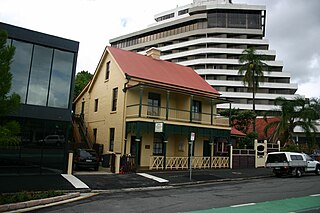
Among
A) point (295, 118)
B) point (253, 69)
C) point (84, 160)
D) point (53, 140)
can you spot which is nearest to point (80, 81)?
point (84, 160)

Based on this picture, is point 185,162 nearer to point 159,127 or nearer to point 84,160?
point 159,127

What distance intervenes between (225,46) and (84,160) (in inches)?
2161

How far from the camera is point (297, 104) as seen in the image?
31.0 m

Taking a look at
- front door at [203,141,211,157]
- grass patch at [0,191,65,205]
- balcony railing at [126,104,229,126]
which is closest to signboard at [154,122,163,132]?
balcony railing at [126,104,229,126]

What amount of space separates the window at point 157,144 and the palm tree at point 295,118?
14.0m

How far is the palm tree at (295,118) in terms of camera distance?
2997cm

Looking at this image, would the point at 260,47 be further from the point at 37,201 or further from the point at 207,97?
the point at 37,201

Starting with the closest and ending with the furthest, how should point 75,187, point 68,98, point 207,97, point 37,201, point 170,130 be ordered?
point 37,201, point 75,187, point 68,98, point 170,130, point 207,97

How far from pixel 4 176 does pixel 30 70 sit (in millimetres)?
5700

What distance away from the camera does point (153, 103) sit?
78.5 feet

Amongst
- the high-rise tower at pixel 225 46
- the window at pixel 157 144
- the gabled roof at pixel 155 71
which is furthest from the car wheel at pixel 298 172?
the high-rise tower at pixel 225 46

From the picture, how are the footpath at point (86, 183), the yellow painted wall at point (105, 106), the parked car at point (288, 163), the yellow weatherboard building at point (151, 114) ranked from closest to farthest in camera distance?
the footpath at point (86, 183)
the parked car at point (288, 163)
the yellow weatherboard building at point (151, 114)
the yellow painted wall at point (105, 106)

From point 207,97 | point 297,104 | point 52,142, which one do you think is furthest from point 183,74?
point 52,142

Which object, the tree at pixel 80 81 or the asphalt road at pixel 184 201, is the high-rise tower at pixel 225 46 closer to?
the tree at pixel 80 81
